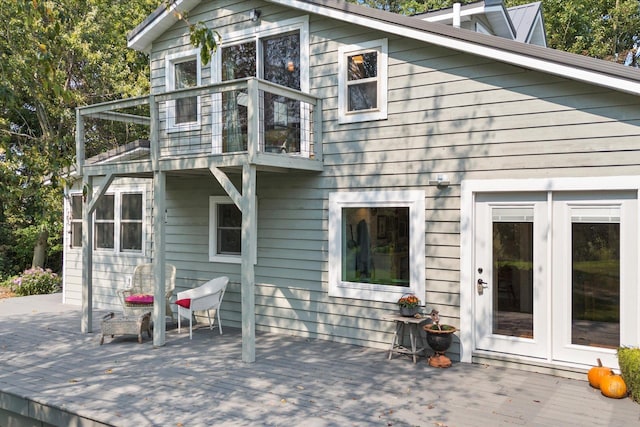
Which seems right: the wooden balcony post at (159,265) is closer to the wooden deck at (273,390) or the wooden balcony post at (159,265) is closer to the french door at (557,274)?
the wooden deck at (273,390)

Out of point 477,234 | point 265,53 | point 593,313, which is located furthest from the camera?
point 265,53

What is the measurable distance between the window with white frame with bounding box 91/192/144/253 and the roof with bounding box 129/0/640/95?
188 inches

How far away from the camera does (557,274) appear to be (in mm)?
5688

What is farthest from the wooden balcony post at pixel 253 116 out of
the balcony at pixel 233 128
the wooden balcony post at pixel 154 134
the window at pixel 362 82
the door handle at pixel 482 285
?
the door handle at pixel 482 285

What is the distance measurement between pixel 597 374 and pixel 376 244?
2.96 m

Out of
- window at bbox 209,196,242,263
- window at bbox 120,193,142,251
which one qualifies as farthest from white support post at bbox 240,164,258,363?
window at bbox 120,193,142,251

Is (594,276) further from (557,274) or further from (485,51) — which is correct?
(485,51)

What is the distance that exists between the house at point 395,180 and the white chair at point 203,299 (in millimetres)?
486

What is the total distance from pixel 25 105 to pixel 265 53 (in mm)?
11258

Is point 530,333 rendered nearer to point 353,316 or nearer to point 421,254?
point 421,254

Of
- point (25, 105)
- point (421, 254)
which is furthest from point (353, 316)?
point (25, 105)

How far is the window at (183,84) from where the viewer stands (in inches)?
342

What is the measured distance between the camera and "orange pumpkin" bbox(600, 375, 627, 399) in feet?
16.0

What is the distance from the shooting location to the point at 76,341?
7297mm
